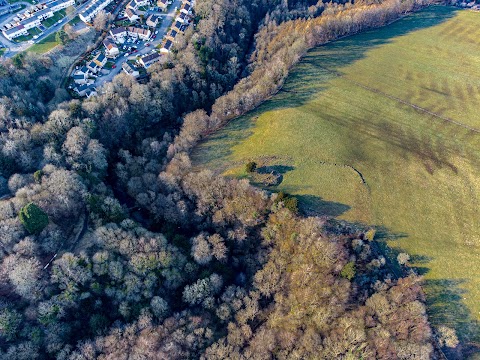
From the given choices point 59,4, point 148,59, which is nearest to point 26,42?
point 59,4

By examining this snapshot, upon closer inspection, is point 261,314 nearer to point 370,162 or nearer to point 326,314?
point 326,314

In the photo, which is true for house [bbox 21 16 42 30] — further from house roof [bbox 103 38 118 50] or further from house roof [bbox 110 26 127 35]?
house roof [bbox 110 26 127 35]

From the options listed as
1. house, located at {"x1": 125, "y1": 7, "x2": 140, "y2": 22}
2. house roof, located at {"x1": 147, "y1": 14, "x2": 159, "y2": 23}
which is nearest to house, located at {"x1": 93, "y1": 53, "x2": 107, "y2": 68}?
house, located at {"x1": 125, "y1": 7, "x2": 140, "y2": 22}

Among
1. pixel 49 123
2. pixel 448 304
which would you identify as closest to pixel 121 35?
pixel 49 123

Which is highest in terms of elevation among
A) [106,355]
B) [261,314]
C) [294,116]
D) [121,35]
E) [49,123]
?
[121,35]

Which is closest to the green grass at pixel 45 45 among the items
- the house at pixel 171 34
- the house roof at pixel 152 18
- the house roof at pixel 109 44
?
the house roof at pixel 109 44

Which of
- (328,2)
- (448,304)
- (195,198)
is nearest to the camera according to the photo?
(448,304)

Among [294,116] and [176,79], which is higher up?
[176,79]
